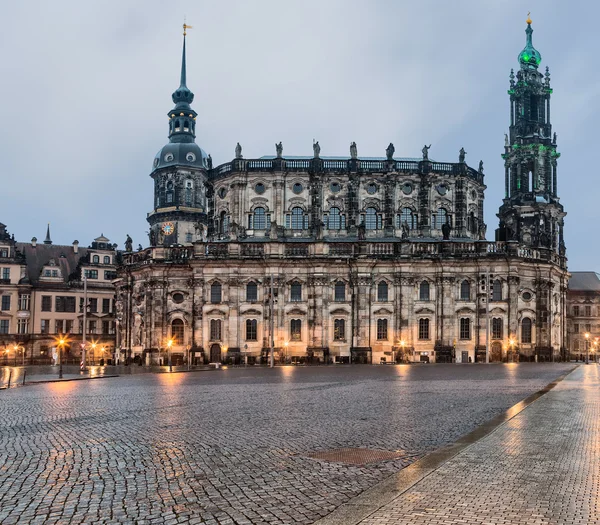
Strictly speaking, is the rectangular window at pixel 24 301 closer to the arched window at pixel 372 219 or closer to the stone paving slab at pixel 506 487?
the arched window at pixel 372 219

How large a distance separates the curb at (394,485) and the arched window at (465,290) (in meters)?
59.5

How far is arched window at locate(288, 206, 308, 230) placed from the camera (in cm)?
8186

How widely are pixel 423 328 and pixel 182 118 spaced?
5523 centimetres

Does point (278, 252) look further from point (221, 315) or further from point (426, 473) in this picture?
point (426, 473)

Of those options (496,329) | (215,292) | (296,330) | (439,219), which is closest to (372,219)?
(439,219)

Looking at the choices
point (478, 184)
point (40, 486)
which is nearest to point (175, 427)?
point (40, 486)

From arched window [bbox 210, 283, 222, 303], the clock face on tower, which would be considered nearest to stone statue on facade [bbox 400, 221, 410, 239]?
arched window [bbox 210, 283, 222, 303]

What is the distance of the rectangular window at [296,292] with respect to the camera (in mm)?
76625

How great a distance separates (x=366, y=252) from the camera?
7644cm

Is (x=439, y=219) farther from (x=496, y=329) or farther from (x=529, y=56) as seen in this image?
(x=529, y=56)

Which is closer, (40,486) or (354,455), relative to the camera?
(40,486)

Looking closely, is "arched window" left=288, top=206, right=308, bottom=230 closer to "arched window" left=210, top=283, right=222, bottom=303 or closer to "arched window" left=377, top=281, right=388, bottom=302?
"arched window" left=210, top=283, right=222, bottom=303

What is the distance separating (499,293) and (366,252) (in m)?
13.5

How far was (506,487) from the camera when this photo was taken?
1113cm
